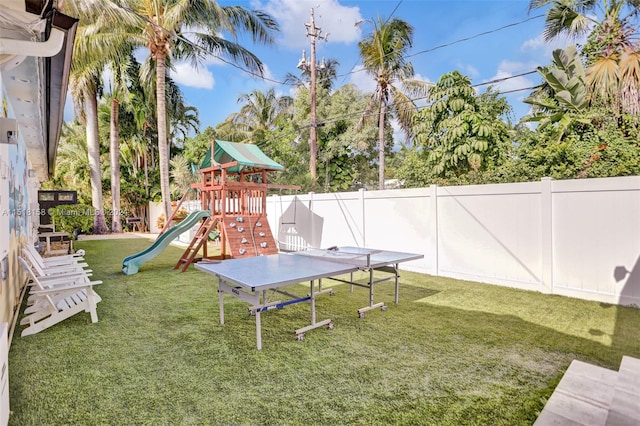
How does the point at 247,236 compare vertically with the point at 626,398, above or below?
above

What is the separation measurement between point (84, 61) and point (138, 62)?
750 cm

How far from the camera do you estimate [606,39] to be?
8.87 metres

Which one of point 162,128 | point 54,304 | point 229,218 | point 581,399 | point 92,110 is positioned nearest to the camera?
point 581,399

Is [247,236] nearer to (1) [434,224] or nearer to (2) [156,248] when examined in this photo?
(2) [156,248]

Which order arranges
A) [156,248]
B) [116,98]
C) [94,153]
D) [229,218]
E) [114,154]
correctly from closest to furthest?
1. [156,248]
2. [229,218]
3. [94,153]
4. [116,98]
5. [114,154]

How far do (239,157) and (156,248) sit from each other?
10.0 feet

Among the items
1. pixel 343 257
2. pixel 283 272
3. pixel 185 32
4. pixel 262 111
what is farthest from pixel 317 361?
pixel 262 111

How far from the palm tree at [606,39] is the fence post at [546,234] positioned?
242 cm

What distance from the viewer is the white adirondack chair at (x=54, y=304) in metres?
4.22

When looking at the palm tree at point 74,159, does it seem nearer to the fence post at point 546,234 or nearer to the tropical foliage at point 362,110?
the tropical foliage at point 362,110

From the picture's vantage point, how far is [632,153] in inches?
324

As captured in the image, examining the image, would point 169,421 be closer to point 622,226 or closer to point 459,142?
point 622,226

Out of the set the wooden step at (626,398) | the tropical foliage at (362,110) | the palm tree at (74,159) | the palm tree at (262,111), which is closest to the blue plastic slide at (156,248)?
the tropical foliage at (362,110)

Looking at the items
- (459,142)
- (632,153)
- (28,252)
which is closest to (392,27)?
(459,142)
